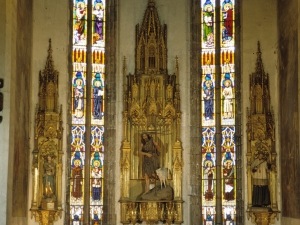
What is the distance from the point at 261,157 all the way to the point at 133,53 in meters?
5.41

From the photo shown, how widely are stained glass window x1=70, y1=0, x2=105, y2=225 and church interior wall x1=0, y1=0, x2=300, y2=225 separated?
0.46m

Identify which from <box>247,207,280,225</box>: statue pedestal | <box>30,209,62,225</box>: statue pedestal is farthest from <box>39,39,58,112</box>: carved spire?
<box>247,207,280,225</box>: statue pedestal

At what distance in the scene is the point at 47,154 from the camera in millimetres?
23547

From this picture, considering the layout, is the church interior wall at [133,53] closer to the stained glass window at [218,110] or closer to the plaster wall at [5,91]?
the stained glass window at [218,110]

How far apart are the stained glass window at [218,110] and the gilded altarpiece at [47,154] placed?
4669 mm

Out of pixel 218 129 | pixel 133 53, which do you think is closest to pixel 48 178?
pixel 133 53

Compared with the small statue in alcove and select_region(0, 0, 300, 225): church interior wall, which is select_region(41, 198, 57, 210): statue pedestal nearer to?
select_region(0, 0, 300, 225): church interior wall

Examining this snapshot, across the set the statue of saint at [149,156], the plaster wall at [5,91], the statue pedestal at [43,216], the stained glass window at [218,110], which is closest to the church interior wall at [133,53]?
the statue pedestal at [43,216]

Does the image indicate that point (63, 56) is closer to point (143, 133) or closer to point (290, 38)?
point (143, 133)

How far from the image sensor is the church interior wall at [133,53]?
21.9 metres

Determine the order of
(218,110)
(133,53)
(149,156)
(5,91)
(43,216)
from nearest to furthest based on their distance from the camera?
1. (5,91)
2. (43,216)
3. (149,156)
4. (218,110)
5. (133,53)

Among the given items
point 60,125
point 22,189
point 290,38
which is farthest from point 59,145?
point 290,38

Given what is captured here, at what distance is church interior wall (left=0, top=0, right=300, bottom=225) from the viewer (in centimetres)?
2188

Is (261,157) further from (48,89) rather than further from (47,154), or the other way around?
(48,89)
